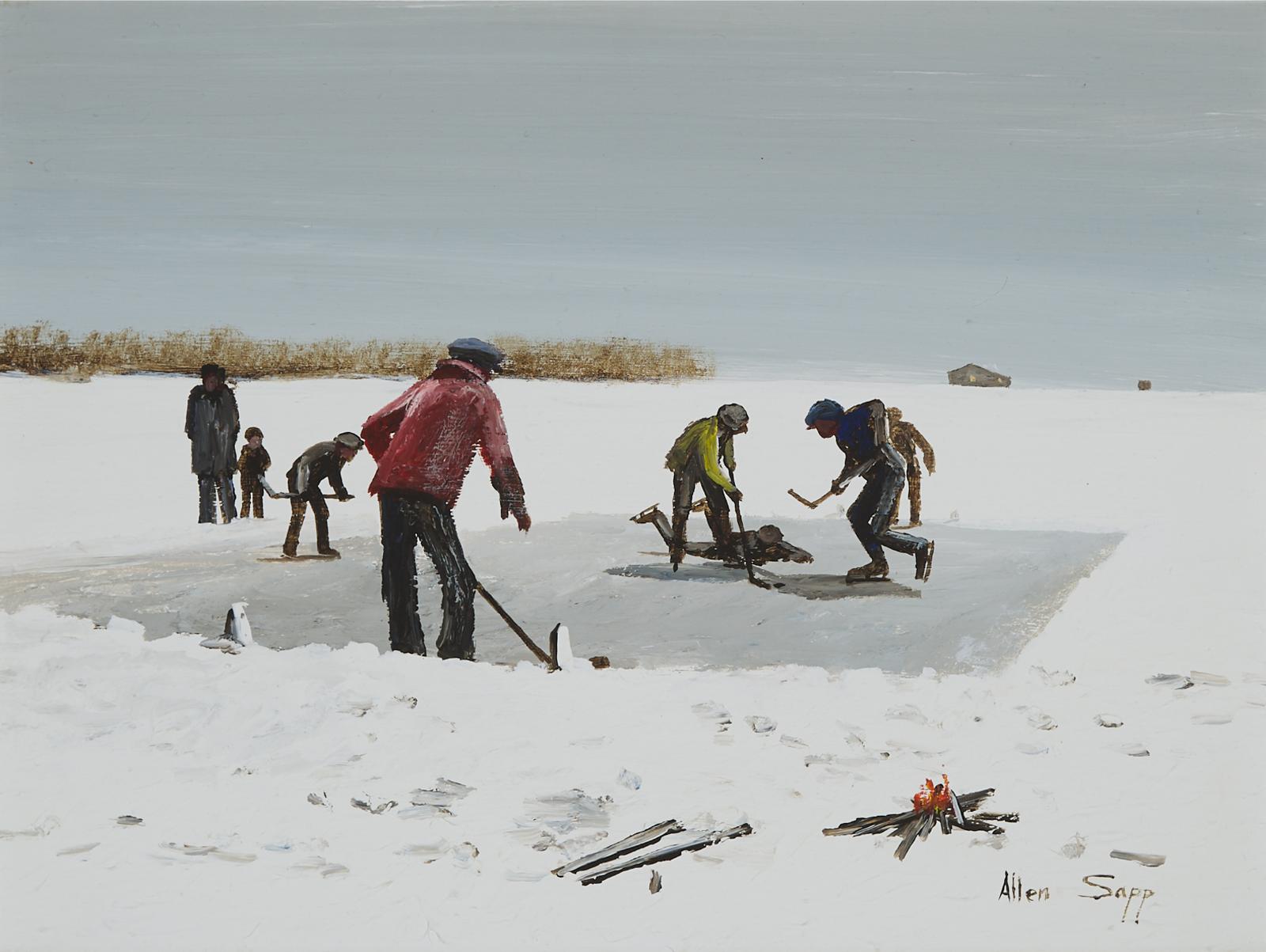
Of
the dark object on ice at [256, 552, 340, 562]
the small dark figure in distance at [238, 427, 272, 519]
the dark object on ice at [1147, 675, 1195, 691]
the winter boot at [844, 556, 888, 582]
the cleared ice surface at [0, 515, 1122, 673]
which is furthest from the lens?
the small dark figure in distance at [238, 427, 272, 519]

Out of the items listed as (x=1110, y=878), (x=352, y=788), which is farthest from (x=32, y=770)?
(x=1110, y=878)

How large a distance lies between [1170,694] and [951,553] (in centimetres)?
558

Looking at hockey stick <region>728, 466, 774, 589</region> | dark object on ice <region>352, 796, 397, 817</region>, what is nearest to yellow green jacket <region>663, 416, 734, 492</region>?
hockey stick <region>728, 466, 774, 589</region>

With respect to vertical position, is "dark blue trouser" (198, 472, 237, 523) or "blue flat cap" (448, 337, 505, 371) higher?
"blue flat cap" (448, 337, 505, 371)

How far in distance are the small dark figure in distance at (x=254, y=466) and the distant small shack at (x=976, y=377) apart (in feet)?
78.8

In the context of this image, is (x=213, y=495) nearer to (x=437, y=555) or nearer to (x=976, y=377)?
(x=437, y=555)

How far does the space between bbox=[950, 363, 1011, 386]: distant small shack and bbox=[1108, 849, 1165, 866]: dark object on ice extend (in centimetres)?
2954

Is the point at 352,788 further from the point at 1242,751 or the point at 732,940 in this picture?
the point at 1242,751

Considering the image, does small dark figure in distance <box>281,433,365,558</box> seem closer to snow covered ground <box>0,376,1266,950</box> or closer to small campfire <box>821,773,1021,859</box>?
snow covered ground <box>0,376,1266,950</box>

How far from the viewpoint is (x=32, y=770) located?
14.9 ft

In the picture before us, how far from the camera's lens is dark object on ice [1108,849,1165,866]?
3.80 metres

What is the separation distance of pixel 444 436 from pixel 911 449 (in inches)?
290

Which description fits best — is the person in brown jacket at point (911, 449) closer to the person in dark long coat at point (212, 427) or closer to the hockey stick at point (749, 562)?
the hockey stick at point (749, 562)

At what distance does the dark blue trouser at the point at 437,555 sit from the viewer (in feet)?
21.1
